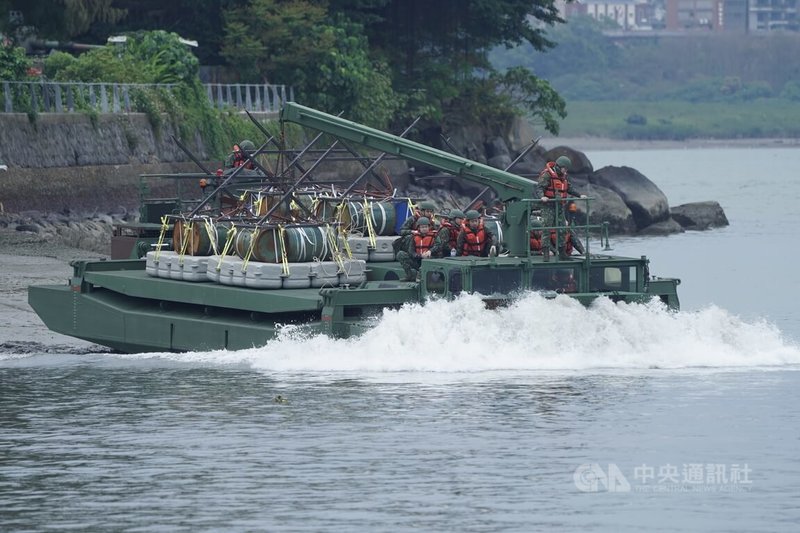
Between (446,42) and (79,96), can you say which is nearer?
(79,96)

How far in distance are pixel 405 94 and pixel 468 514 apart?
5962cm

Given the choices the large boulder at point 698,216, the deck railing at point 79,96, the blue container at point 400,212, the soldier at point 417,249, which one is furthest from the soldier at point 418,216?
the large boulder at point 698,216

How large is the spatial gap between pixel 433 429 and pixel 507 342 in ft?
16.4

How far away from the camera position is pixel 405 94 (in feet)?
264

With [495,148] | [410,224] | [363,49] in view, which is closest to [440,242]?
[410,224]

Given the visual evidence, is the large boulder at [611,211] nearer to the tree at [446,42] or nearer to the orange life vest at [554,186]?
the tree at [446,42]

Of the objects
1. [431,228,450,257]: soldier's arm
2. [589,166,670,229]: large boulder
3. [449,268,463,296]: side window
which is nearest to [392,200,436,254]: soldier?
[431,228,450,257]: soldier's arm

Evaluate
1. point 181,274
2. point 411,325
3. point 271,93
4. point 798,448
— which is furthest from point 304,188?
point 271,93

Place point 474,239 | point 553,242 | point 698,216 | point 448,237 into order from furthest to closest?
1. point 698,216
2. point 448,237
3. point 474,239
4. point 553,242

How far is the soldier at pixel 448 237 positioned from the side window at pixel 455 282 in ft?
4.13

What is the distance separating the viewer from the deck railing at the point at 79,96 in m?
56.9

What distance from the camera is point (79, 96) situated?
198 ft

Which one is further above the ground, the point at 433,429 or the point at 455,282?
the point at 455,282

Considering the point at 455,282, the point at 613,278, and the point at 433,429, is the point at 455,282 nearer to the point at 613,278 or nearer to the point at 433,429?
the point at 613,278
